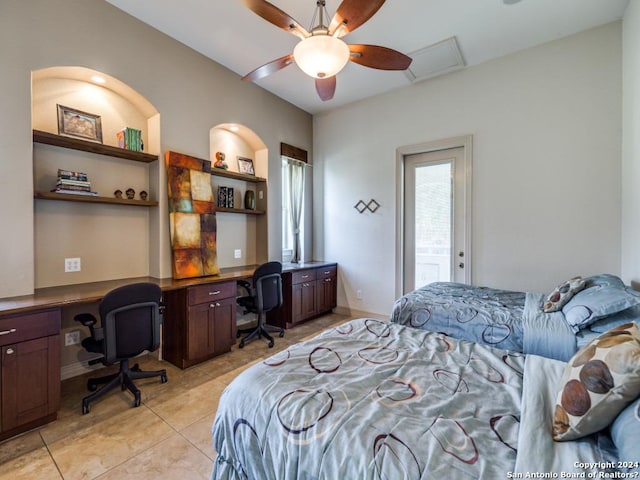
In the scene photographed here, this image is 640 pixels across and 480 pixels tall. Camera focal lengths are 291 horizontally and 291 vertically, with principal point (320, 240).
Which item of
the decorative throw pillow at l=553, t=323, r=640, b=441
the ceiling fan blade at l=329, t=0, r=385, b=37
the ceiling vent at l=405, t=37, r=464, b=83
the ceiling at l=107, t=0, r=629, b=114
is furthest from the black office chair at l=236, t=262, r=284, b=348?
the ceiling vent at l=405, t=37, r=464, b=83

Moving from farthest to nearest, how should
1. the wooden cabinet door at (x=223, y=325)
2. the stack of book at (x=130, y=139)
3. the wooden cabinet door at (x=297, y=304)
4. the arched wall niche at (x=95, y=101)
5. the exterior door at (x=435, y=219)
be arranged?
the wooden cabinet door at (x=297, y=304) → the exterior door at (x=435, y=219) → the wooden cabinet door at (x=223, y=325) → the stack of book at (x=130, y=139) → the arched wall niche at (x=95, y=101)

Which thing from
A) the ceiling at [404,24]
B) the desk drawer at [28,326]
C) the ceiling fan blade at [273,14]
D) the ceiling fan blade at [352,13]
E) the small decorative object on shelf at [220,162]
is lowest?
the desk drawer at [28,326]

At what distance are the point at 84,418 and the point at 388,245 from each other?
3.66 m

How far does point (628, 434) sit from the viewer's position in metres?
0.81

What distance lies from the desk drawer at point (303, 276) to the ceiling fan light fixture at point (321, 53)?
261 cm

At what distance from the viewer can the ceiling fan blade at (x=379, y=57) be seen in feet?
7.40

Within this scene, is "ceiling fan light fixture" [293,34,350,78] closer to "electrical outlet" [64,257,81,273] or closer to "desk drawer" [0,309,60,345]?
"desk drawer" [0,309,60,345]

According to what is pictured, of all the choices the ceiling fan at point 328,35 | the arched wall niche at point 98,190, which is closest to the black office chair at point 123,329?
the arched wall niche at point 98,190

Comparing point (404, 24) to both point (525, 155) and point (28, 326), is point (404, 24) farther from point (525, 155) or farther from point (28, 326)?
point (28, 326)

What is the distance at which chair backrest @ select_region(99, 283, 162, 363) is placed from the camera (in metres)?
2.14

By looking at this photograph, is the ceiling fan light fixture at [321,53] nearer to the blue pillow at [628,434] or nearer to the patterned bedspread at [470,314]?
the patterned bedspread at [470,314]

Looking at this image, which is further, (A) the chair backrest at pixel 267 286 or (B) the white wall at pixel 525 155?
(A) the chair backrest at pixel 267 286

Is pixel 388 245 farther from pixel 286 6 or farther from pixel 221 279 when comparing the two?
pixel 286 6

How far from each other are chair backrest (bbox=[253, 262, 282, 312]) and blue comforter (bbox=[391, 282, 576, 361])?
1.52 meters
